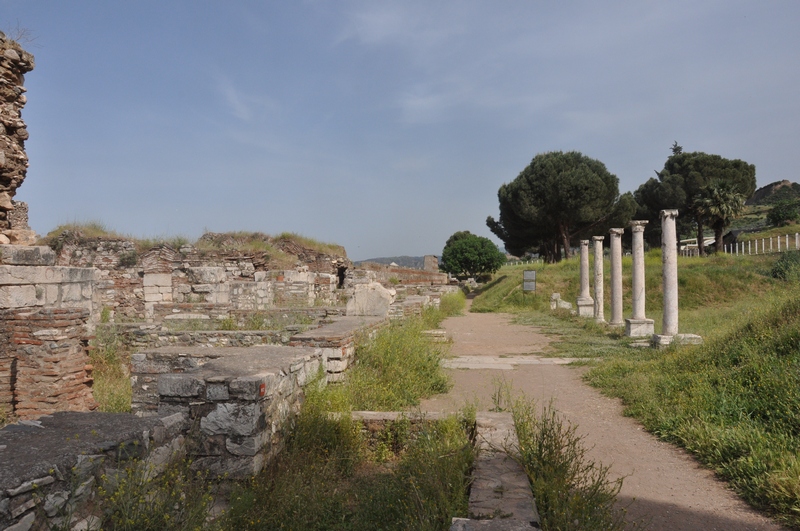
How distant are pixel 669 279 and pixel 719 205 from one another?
33.2 meters

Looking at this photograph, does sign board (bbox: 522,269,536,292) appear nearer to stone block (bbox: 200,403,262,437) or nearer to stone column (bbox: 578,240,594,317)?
stone column (bbox: 578,240,594,317)

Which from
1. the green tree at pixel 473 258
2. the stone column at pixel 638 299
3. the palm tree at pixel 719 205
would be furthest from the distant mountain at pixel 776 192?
the stone column at pixel 638 299

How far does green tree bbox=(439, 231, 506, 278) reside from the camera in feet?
192

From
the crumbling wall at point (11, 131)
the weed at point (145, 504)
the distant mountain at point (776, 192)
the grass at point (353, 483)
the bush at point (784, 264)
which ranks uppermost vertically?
the distant mountain at point (776, 192)

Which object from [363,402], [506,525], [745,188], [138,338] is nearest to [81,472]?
[506,525]

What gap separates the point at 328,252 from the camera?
2478 cm

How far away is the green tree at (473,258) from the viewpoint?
192 ft

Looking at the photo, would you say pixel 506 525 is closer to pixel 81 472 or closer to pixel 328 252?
pixel 81 472

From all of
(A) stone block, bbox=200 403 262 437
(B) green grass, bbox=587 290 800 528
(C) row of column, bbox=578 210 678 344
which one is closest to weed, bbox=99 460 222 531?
(A) stone block, bbox=200 403 262 437

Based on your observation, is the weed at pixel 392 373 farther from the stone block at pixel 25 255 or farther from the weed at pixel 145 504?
the stone block at pixel 25 255

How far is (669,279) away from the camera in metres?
12.3

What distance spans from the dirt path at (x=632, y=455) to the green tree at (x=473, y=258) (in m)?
47.8

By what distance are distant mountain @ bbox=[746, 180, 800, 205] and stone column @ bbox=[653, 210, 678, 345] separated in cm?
8508

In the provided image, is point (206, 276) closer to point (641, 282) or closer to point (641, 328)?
point (641, 328)
